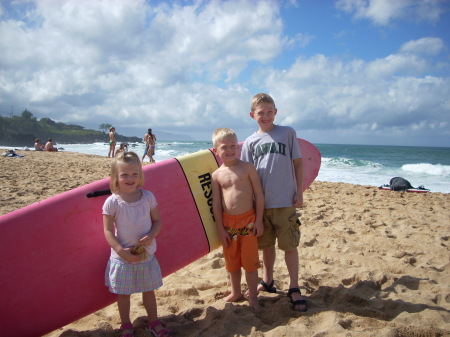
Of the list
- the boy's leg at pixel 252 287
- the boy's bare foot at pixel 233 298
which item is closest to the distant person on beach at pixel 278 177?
the boy's leg at pixel 252 287

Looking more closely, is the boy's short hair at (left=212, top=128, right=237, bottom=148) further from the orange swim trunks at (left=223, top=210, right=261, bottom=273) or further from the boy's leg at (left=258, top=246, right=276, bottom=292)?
the boy's leg at (left=258, top=246, right=276, bottom=292)

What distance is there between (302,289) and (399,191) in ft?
18.2

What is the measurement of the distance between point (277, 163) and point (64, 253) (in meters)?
1.53

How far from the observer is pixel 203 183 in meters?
2.65

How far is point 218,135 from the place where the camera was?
2145 millimetres

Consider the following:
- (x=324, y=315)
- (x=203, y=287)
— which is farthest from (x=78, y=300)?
(x=324, y=315)

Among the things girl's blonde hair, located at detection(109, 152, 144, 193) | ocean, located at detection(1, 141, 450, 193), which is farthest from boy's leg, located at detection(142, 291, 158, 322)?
ocean, located at detection(1, 141, 450, 193)

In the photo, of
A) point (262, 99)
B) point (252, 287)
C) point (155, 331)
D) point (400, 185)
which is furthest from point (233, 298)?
point (400, 185)

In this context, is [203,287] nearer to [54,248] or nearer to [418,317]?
[54,248]

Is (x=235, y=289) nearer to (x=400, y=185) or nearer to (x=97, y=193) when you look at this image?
(x=97, y=193)

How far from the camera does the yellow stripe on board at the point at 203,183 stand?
2.56 m

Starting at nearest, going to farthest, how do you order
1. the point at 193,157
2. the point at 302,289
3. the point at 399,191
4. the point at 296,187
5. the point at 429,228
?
1. the point at 296,187
2. the point at 302,289
3. the point at 193,157
4. the point at 429,228
5. the point at 399,191

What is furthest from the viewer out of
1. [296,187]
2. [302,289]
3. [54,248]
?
[302,289]

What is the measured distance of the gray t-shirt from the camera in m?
2.15
